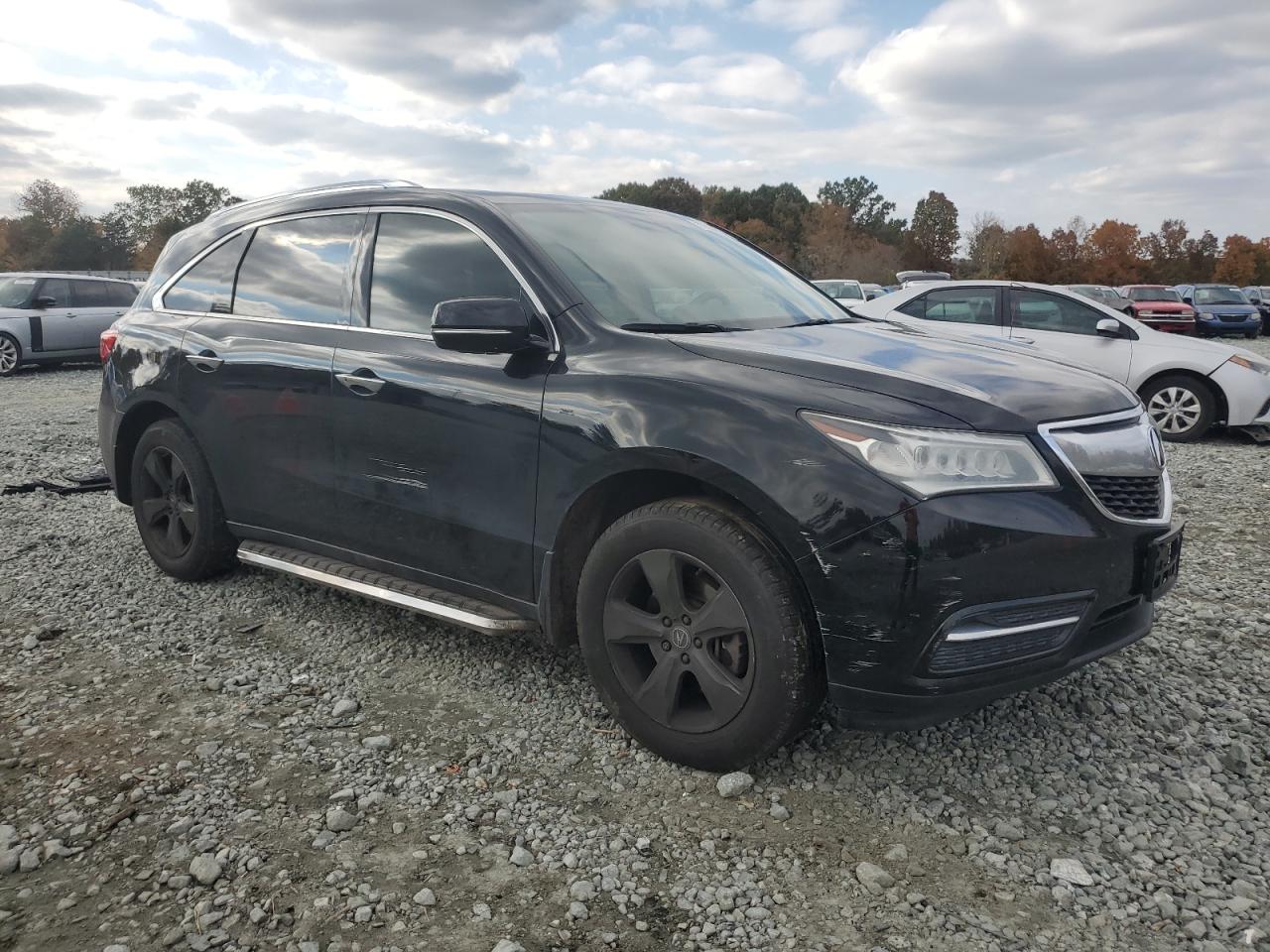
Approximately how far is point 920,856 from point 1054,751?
0.79m

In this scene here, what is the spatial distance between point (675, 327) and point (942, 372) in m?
0.89

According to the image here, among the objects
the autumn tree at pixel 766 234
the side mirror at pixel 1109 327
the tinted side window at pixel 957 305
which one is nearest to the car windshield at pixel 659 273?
the tinted side window at pixel 957 305

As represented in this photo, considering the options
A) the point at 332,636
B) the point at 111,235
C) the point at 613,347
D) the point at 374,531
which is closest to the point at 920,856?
the point at 613,347

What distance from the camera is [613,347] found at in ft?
10.0

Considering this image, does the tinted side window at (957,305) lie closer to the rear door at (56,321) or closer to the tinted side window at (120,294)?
the tinted side window at (120,294)

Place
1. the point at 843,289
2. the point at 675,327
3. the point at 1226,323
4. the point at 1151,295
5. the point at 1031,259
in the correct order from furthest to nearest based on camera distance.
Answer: the point at 1031,259 < the point at 1226,323 < the point at 1151,295 < the point at 843,289 < the point at 675,327

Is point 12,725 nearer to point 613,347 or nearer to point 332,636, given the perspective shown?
point 332,636

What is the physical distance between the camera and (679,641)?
9.30 ft

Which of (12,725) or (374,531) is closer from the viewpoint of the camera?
(12,725)

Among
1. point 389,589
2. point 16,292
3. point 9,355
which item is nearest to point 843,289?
point 16,292

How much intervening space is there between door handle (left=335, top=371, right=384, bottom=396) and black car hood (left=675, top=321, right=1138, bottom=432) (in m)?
1.20

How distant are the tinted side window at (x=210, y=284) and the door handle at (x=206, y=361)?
24 cm

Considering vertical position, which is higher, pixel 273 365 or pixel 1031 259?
Result: pixel 1031 259

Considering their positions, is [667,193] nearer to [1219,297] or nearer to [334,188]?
[1219,297]
